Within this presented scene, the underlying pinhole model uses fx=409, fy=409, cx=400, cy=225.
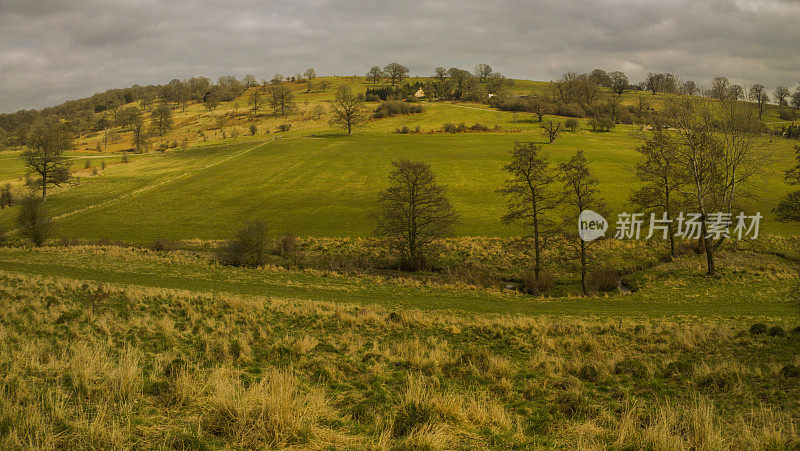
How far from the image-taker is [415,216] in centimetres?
3944

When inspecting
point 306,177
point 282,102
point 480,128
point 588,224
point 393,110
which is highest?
point 282,102

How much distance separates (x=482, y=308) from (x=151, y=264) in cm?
2660

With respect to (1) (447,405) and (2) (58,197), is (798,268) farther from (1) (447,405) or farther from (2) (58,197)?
(2) (58,197)

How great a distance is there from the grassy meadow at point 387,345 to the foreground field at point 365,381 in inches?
1.9

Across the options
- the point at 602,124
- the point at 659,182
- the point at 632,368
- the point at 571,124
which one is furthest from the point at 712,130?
the point at 602,124

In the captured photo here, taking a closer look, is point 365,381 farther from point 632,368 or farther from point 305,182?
point 305,182

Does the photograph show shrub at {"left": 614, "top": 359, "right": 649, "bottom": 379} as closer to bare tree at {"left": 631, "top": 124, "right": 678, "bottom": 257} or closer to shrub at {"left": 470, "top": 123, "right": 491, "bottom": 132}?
bare tree at {"left": 631, "top": 124, "right": 678, "bottom": 257}

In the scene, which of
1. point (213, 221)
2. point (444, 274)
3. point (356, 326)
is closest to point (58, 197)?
point (213, 221)

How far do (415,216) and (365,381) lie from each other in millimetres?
30136

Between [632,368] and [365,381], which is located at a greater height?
[365,381]

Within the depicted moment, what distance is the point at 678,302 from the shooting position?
2669 cm

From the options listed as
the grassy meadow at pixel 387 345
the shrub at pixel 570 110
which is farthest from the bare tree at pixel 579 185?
the shrub at pixel 570 110

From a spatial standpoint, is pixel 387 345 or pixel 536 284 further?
pixel 536 284

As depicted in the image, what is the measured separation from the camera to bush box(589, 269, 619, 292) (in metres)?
33.7
